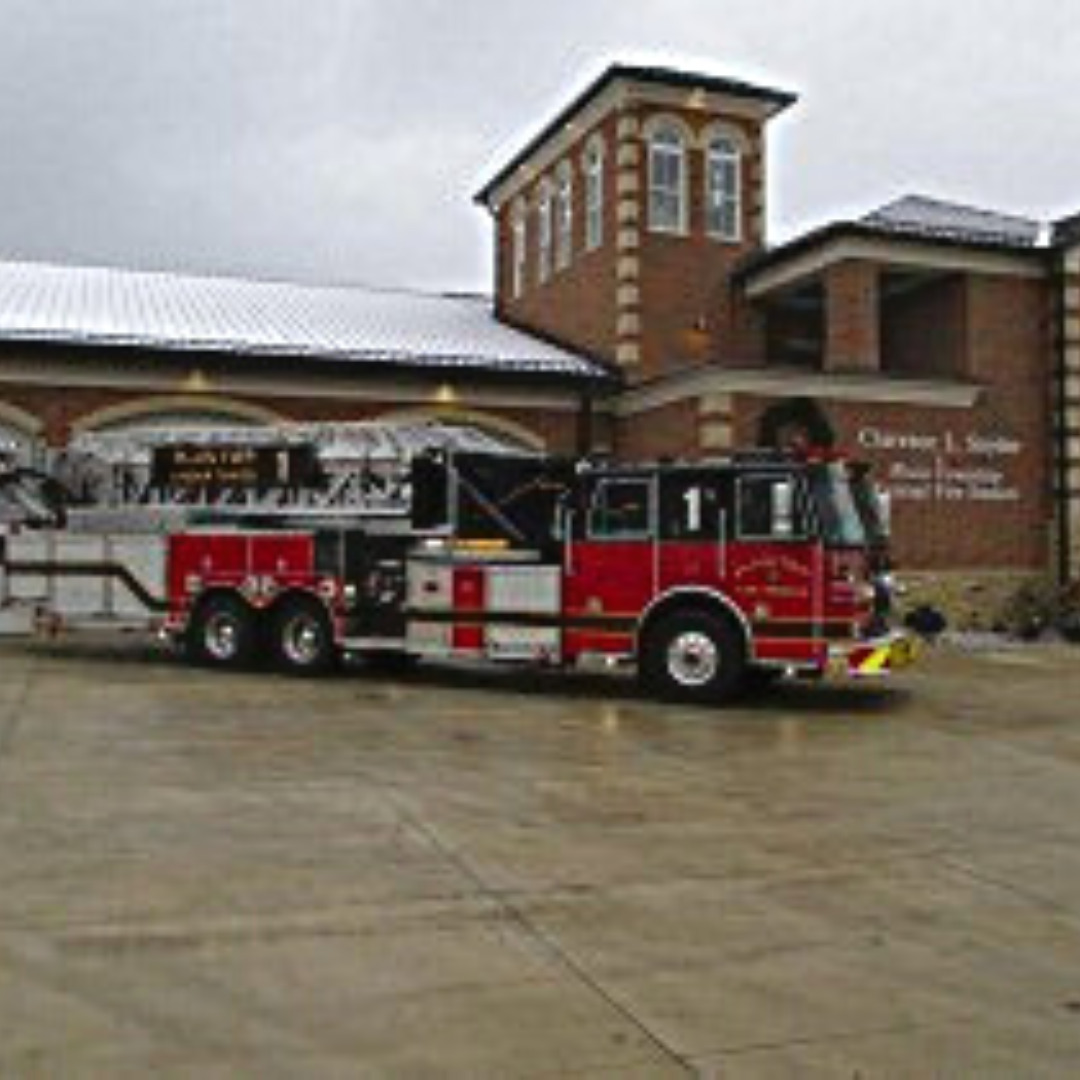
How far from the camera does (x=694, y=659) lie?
46.9 ft

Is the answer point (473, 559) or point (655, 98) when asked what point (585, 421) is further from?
point (473, 559)

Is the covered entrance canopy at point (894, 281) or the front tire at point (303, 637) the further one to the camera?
the covered entrance canopy at point (894, 281)

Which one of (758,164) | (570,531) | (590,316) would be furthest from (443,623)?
(758,164)

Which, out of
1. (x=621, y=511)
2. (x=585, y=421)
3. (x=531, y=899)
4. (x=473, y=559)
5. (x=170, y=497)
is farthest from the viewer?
(x=585, y=421)

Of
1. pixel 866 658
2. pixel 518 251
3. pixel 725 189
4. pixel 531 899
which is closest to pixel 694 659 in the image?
pixel 866 658

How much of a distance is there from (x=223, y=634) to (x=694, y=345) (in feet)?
42.9

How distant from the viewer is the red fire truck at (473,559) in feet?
45.8

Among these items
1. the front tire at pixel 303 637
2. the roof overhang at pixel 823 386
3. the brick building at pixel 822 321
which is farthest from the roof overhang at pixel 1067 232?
the front tire at pixel 303 637

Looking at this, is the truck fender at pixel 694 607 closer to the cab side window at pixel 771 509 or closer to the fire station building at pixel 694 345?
the cab side window at pixel 771 509

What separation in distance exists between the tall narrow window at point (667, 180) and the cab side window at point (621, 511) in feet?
44.4

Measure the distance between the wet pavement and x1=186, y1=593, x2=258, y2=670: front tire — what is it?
4119 mm

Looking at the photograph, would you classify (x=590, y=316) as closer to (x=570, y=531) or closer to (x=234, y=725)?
(x=570, y=531)

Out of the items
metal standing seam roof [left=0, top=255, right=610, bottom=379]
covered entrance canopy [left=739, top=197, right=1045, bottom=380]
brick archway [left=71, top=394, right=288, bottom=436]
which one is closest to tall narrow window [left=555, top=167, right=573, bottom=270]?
metal standing seam roof [left=0, top=255, right=610, bottom=379]

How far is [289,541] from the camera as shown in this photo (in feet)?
54.0
